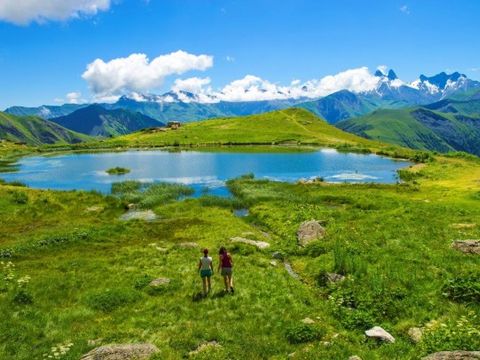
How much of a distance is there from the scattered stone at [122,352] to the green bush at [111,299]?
24.0 ft

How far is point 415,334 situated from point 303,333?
621 cm

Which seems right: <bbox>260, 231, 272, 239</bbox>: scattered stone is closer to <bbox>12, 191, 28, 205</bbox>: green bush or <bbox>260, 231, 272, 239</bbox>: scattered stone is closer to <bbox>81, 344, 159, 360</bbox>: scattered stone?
<bbox>81, 344, 159, 360</bbox>: scattered stone

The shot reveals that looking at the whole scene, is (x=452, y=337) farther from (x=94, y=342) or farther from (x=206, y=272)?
(x=94, y=342)

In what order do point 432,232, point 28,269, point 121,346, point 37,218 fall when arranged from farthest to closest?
point 37,218 → point 432,232 → point 28,269 → point 121,346

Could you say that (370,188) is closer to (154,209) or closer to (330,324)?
→ (154,209)

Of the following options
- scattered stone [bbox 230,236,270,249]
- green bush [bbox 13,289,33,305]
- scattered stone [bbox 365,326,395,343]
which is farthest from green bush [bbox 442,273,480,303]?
green bush [bbox 13,289,33,305]

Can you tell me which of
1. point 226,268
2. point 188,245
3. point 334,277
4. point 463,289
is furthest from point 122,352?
point 188,245

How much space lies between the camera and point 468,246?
3969 centimetres

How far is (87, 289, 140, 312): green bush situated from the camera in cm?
2952

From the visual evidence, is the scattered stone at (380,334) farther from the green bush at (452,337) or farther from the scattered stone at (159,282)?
the scattered stone at (159,282)

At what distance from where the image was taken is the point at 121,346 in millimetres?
22406

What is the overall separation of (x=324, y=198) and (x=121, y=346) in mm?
64080

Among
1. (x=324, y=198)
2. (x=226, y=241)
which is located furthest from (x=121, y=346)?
(x=324, y=198)

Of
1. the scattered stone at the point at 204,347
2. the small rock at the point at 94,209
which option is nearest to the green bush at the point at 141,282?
the scattered stone at the point at 204,347
